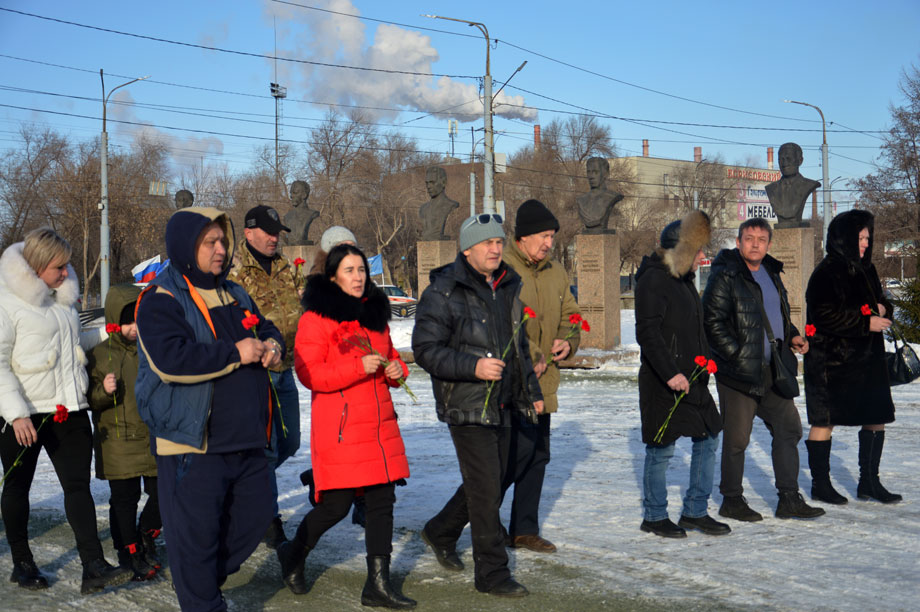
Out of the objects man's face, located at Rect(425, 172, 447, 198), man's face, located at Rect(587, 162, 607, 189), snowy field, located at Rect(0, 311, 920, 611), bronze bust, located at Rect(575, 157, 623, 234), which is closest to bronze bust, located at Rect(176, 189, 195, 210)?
man's face, located at Rect(425, 172, 447, 198)

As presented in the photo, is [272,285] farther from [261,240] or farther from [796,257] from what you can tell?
[796,257]

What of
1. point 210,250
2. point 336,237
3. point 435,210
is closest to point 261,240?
point 336,237

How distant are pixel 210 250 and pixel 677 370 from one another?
2990 millimetres

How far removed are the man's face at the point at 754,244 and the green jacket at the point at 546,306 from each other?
134 centimetres

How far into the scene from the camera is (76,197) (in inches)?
1855

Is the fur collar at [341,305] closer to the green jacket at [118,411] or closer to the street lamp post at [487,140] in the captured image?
the green jacket at [118,411]

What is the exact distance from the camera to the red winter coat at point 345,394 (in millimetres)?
4598

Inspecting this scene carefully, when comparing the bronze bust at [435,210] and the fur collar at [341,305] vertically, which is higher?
the bronze bust at [435,210]

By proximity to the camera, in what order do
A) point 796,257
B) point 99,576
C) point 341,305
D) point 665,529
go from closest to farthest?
point 341,305 < point 99,576 < point 665,529 < point 796,257

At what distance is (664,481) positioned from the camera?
19.2ft

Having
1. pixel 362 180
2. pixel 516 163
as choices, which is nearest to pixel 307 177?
pixel 362 180

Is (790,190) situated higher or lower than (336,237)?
higher

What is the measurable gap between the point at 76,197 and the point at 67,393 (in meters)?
45.6

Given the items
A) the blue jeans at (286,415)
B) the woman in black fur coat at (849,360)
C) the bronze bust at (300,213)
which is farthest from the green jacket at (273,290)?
the bronze bust at (300,213)
